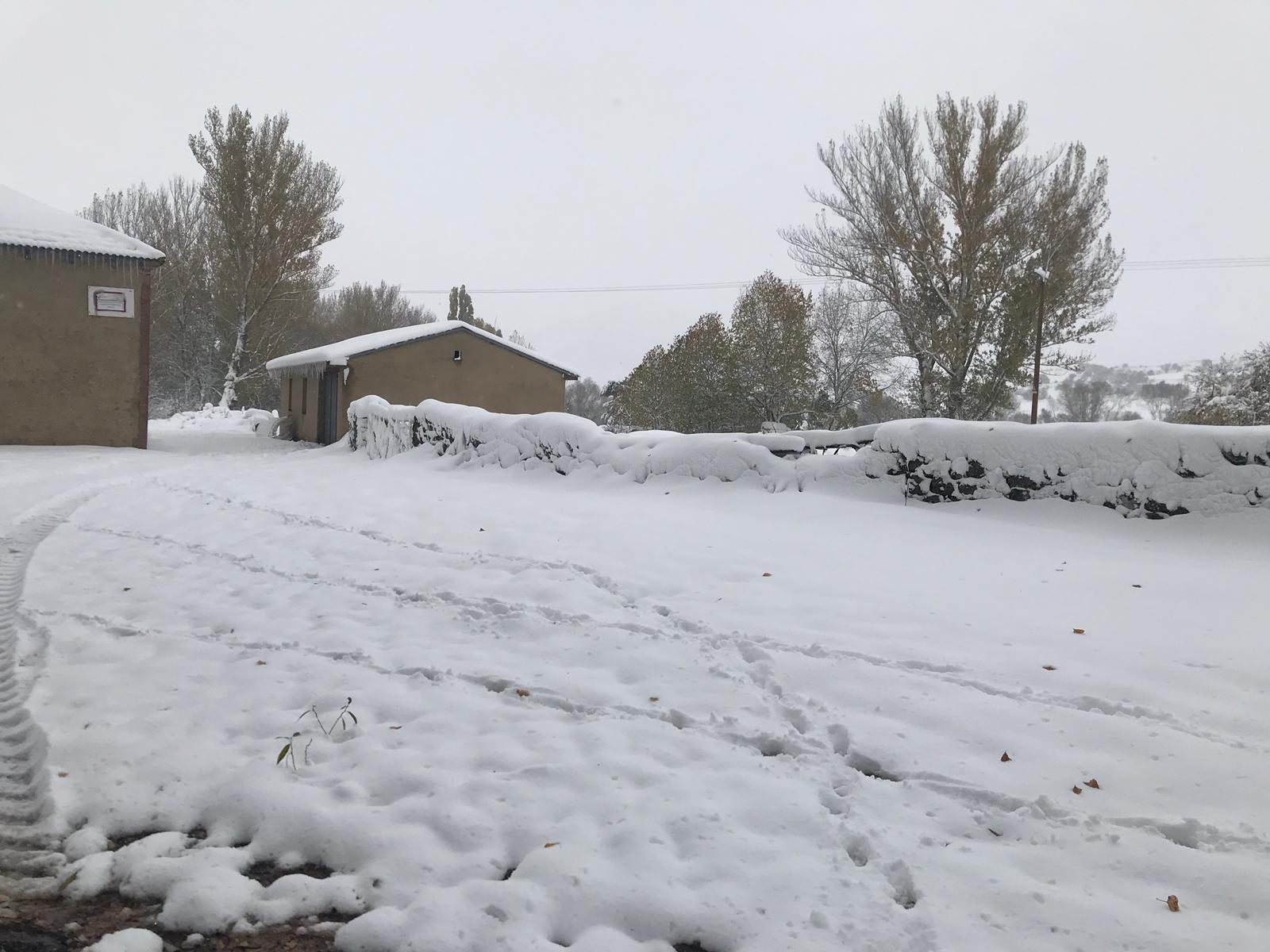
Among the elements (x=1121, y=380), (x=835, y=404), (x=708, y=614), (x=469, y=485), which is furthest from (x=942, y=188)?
(x=1121, y=380)

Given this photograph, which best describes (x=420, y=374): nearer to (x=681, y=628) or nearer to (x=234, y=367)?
(x=234, y=367)

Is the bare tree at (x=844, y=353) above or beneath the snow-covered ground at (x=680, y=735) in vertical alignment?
above

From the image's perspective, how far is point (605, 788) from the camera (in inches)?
104

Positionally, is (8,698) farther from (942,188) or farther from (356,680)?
(942,188)

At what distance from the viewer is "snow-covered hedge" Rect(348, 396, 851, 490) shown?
802 centimetres

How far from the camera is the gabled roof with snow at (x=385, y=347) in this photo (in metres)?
19.5

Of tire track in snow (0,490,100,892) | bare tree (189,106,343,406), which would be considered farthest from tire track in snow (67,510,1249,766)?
bare tree (189,106,343,406)

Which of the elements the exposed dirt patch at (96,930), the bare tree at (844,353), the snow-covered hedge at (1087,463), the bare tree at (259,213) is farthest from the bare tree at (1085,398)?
the exposed dirt patch at (96,930)

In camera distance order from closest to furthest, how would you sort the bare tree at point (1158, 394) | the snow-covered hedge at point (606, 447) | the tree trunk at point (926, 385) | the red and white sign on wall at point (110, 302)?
the snow-covered hedge at point (606, 447) < the red and white sign on wall at point (110, 302) < the tree trunk at point (926, 385) < the bare tree at point (1158, 394)

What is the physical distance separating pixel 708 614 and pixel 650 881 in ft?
7.18

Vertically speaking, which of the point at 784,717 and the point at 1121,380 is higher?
the point at 1121,380

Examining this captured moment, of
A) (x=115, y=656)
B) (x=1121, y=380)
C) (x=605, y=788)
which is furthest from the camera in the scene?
(x=1121, y=380)

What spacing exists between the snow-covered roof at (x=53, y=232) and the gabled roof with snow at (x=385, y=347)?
4409 mm

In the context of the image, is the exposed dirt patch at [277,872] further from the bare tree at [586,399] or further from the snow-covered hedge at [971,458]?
the bare tree at [586,399]
